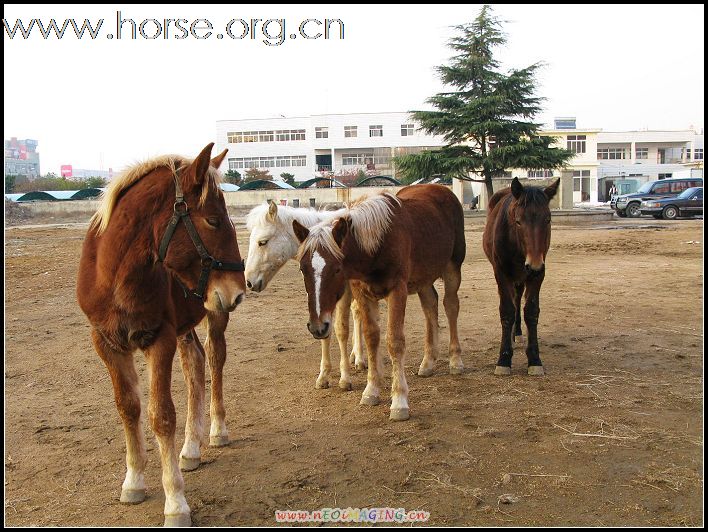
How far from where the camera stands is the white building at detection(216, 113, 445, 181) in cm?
7325

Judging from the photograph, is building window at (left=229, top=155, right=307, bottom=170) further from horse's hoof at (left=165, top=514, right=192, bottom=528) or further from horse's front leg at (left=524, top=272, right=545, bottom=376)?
horse's hoof at (left=165, top=514, right=192, bottom=528)

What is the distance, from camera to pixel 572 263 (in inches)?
563

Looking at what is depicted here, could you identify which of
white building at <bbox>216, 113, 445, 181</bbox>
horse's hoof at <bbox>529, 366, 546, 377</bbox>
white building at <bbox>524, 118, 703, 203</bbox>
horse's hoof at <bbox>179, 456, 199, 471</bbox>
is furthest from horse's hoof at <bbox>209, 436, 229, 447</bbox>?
white building at <bbox>216, 113, 445, 181</bbox>

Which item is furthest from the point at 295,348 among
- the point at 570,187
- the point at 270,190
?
the point at 270,190

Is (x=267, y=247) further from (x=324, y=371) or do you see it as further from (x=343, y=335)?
(x=324, y=371)

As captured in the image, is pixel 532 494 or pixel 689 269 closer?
pixel 532 494

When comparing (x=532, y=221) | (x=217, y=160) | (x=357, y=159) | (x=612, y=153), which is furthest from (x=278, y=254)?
(x=612, y=153)

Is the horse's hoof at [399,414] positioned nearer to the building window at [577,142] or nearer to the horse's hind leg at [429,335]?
the horse's hind leg at [429,335]

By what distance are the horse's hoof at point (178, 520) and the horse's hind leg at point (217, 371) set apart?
1.19 meters

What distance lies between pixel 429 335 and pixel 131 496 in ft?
11.7

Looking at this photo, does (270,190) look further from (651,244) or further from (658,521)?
(658,521)

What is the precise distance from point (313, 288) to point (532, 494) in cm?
217

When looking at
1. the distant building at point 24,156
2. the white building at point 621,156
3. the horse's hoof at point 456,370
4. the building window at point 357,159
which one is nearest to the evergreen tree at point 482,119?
the white building at point 621,156

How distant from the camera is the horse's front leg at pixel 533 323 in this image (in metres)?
5.96
